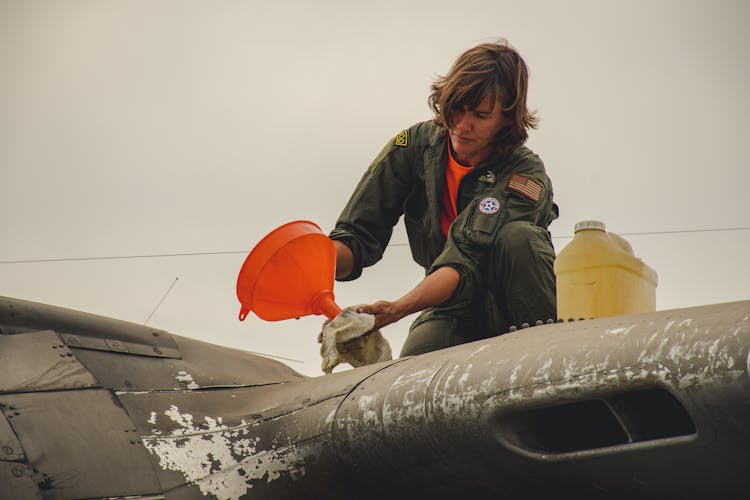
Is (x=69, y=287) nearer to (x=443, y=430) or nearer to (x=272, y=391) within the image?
(x=272, y=391)

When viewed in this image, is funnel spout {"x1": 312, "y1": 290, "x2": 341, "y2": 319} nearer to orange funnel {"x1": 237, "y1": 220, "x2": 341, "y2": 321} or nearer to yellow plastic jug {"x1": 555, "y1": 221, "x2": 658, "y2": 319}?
orange funnel {"x1": 237, "y1": 220, "x2": 341, "y2": 321}

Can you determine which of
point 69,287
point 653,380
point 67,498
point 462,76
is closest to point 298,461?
point 67,498

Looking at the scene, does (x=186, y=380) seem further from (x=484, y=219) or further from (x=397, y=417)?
(x=484, y=219)

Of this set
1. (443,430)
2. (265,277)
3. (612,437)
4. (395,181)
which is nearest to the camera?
(612,437)

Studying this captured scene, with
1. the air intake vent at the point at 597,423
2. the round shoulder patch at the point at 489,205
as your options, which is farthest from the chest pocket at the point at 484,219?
the air intake vent at the point at 597,423

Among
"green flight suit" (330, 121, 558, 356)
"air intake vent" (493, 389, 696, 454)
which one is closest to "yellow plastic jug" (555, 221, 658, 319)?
"green flight suit" (330, 121, 558, 356)

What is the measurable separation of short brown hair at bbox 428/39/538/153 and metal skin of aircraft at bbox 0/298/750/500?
1.62m

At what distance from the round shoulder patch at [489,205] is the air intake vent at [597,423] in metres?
1.89

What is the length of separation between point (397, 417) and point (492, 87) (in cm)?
217

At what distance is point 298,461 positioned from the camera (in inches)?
110

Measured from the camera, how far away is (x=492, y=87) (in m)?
4.49

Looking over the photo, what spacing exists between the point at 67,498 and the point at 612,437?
1190 millimetres

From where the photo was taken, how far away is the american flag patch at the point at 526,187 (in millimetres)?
4363

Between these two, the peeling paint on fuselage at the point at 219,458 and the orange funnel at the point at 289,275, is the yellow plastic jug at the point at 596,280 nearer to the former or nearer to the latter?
the orange funnel at the point at 289,275
